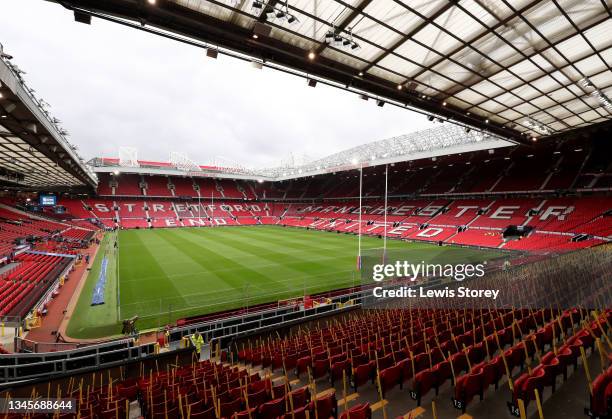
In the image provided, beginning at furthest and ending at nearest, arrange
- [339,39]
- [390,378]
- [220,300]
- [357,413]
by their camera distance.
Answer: [220,300], [339,39], [390,378], [357,413]

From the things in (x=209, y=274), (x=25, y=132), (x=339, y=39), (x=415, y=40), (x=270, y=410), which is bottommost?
(x=209, y=274)

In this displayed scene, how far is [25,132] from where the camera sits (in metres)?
12.4

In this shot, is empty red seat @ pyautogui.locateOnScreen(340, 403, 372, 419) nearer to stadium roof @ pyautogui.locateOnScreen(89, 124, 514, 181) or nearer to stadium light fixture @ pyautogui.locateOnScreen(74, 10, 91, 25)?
stadium light fixture @ pyautogui.locateOnScreen(74, 10, 91, 25)

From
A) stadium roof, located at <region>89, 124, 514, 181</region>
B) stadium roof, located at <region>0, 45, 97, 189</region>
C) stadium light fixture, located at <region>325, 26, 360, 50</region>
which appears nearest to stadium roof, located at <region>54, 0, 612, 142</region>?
stadium light fixture, located at <region>325, 26, 360, 50</region>

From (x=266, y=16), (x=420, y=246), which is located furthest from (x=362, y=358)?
(x=420, y=246)

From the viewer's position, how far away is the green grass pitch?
12844 mm

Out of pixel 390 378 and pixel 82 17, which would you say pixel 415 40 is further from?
pixel 390 378

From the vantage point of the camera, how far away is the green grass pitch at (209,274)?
12.8 m

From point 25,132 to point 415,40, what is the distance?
15369 mm

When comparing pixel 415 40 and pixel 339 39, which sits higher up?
pixel 415 40

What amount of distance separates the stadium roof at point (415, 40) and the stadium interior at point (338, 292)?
5cm

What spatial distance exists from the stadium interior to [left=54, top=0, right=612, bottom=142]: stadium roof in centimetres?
5

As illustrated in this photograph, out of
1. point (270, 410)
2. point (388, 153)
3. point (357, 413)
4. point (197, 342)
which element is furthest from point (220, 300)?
point (388, 153)

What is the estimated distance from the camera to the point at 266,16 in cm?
723
